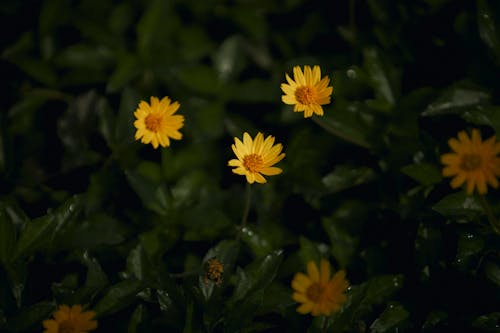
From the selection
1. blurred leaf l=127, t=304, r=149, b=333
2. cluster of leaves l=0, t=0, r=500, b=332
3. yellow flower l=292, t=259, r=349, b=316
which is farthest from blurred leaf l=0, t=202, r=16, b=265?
yellow flower l=292, t=259, r=349, b=316

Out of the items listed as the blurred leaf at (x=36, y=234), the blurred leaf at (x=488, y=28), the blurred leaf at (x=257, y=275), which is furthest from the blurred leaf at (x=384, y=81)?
the blurred leaf at (x=36, y=234)

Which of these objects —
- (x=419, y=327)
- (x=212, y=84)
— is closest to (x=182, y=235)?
(x=212, y=84)

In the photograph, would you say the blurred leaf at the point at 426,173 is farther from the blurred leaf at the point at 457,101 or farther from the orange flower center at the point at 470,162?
the orange flower center at the point at 470,162

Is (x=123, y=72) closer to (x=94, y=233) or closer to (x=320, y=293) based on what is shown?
(x=94, y=233)

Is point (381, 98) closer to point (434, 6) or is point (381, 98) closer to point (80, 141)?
point (434, 6)

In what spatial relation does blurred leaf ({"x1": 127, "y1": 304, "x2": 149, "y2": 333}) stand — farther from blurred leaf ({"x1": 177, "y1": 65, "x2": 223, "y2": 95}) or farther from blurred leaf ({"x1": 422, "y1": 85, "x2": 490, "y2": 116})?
blurred leaf ({"x1": 422, "y1": 85, "x2": 490, "y2": 116})

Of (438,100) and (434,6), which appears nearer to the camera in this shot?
(438,100)
